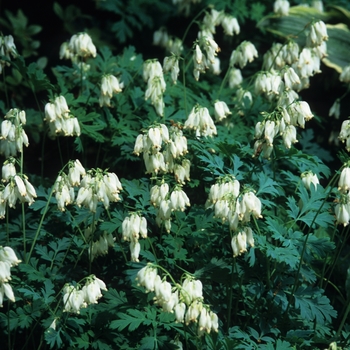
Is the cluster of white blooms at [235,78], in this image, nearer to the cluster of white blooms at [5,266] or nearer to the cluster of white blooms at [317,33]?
the cluster of white blooms at [317,33]

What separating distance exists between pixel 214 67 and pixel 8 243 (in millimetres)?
2278

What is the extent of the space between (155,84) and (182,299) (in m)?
1.71

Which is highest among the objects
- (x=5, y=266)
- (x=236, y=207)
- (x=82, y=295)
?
(x=236, y=207)

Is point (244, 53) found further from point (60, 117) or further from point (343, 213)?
point (343, 213)

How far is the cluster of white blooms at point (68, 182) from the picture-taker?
3412 millimetres

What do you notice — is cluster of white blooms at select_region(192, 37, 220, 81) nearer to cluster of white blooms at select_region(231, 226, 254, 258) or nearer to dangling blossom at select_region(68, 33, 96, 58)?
dangling blossom at select_region(68, 33, 96, 58)

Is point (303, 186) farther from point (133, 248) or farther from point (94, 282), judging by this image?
point (94, 282)

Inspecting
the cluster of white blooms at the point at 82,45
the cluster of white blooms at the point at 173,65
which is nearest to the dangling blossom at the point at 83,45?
the cluster of white blooms at the point at 82,45

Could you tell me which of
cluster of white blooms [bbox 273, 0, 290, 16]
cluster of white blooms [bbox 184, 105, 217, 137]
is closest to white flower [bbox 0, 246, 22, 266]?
cluster of white blooms [bbox 184, 105, 217, 137]

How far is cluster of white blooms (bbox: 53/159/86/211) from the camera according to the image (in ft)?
11.2

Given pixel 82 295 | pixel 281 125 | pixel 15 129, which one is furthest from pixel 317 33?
pixel 82 295

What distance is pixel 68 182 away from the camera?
11.3 feet

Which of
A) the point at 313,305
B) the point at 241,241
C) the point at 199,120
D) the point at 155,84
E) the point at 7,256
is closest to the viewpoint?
the point at 7,256

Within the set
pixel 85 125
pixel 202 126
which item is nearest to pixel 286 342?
pixel 202 126
